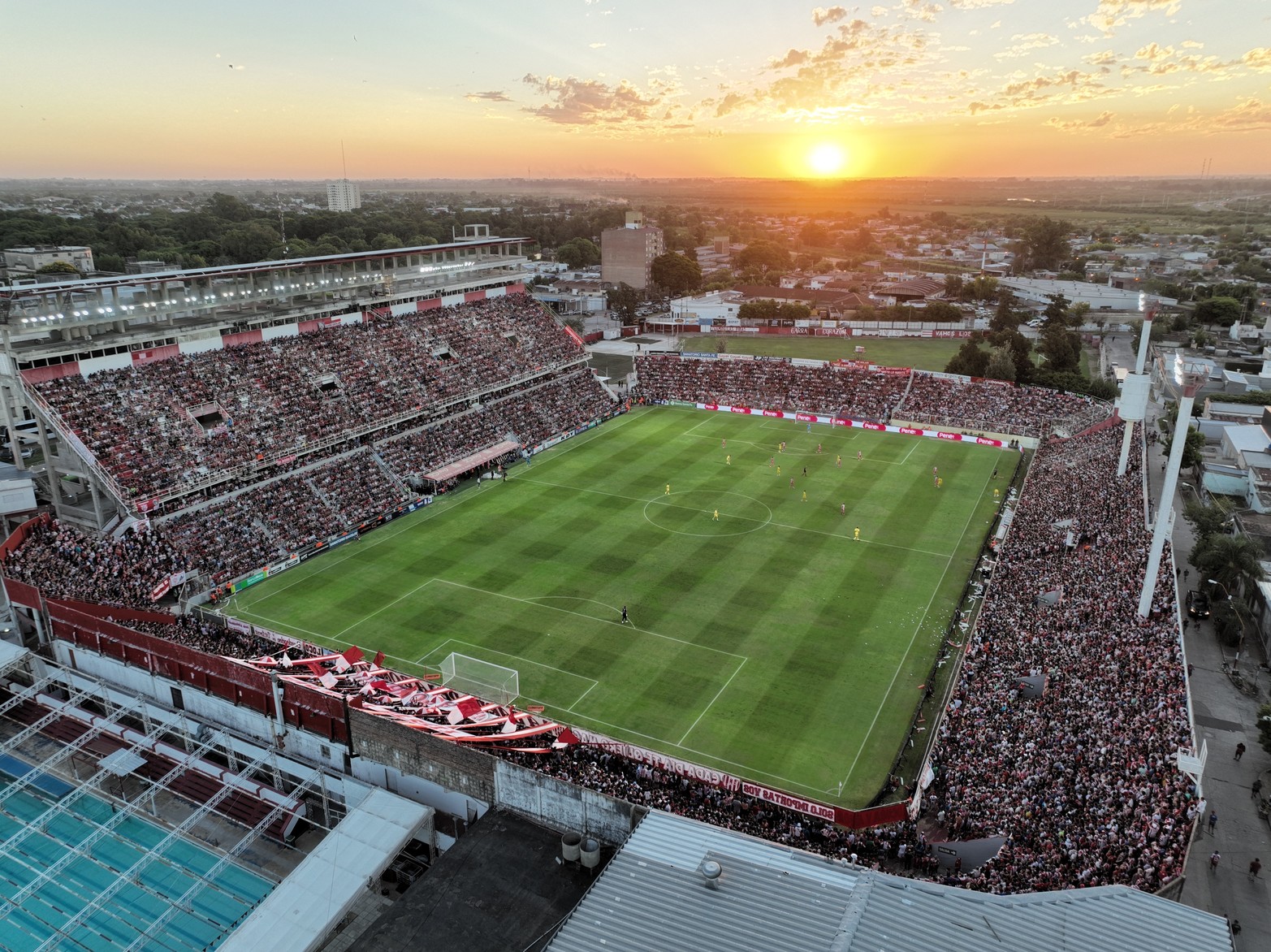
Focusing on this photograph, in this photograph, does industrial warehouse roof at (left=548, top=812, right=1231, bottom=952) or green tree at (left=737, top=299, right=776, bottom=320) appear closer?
industrial warehouse roof at (left=548, top=812, right=1231, bottom=952)

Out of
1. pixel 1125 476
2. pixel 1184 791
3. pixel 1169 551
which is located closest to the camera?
pixel 1184 791

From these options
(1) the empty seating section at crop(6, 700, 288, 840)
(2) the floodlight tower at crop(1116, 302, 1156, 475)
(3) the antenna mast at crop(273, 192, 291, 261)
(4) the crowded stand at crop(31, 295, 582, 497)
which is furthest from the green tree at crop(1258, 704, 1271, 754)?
(3) the antenna mast at crop(273, 192, 291, 261)

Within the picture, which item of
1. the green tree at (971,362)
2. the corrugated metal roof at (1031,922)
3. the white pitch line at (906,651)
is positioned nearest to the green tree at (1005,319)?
the green tree at (971,362)

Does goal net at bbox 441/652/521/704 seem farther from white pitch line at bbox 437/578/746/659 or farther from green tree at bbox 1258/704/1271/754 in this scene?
green tree at bbox 1258/704/1271/754

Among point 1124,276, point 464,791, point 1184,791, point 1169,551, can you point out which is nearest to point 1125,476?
point 1169,551

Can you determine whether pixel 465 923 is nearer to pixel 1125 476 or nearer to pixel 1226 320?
pixel 1125 476
